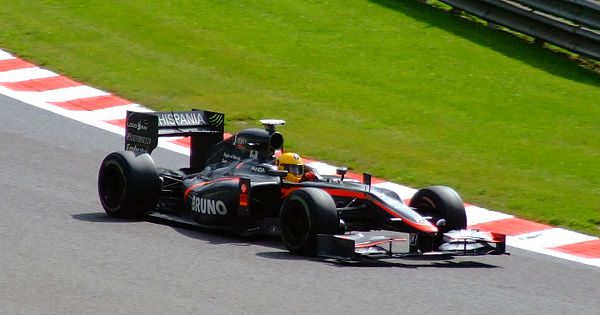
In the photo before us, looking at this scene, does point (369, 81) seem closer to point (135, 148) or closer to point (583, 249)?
point (135, 148)

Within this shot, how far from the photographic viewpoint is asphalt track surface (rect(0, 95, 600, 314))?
7348 mm

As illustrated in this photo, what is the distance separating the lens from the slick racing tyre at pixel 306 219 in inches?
346

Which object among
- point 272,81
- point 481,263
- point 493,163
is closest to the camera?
point 481,263

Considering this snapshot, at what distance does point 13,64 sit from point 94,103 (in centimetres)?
217

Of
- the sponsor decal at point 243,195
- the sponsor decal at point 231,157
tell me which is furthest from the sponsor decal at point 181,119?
the sponsor decal at point 243,195

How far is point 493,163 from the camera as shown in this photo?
13133mm

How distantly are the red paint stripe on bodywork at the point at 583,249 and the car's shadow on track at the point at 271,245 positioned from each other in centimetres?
136

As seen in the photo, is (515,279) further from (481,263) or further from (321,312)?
(321,312)

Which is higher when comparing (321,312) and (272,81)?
(272,81)

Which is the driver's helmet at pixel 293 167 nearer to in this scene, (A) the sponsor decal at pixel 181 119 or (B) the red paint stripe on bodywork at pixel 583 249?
(A) the sponsor decal at pixel 181 119

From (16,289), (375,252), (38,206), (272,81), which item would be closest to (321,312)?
(375,252)

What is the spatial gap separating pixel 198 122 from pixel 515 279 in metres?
4.12

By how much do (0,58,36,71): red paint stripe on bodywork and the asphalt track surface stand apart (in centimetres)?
539

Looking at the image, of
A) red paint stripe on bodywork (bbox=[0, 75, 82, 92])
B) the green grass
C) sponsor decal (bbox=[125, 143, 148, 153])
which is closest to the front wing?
the green grass
